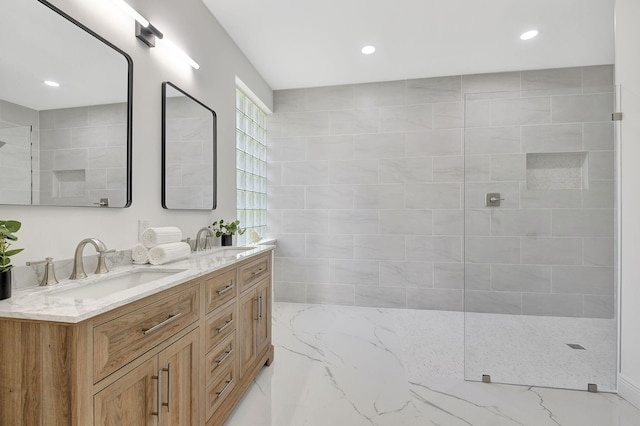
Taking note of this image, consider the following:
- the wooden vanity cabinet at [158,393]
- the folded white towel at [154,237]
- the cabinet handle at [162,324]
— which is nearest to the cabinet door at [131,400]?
the wooden vanity cabinet at [158,393]

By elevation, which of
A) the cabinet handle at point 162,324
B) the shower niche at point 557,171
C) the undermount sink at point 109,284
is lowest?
the cabinet handle at point 162,324

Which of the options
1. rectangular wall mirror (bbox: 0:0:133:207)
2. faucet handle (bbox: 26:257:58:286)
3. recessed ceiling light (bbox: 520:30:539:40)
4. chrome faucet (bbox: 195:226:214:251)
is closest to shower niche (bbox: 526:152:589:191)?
recessed ceiling light (bbox: 520:30:539:40)

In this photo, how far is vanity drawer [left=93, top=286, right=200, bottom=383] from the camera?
0.92 metres

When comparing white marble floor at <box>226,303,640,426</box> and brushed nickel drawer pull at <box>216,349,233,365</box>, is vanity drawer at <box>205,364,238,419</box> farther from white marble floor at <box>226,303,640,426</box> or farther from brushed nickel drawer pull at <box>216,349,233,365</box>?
white marble floor at <box>226,303,640,426</box>

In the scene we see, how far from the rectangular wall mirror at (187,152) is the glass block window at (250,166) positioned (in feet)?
2.40

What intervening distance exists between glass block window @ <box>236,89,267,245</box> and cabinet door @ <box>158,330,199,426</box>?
1.79m

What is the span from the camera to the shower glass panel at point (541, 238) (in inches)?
82.6

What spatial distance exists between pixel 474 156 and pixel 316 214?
76.8 inches

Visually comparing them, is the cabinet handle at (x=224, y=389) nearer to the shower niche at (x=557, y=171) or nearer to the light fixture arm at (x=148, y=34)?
the light fixture arm at (x=148, y=34)

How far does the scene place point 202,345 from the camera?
1.44 meters

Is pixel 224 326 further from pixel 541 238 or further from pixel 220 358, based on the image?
pixel 541 238

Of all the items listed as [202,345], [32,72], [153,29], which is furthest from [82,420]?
[153,29]

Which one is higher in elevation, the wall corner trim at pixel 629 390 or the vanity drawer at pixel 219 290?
the vanity drawer at pixel 219 290

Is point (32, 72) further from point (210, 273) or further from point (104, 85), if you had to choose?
point (210, 273)
